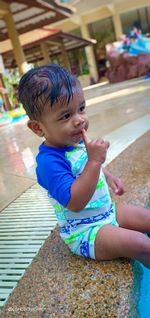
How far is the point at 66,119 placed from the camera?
143 centimetres

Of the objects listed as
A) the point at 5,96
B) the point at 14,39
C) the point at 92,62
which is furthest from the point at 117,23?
the point at 5,96

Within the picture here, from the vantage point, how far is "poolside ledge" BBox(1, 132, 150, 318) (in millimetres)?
1259

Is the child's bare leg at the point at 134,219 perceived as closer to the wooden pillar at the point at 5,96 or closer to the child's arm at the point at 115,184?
the child's arm at the point at 115,184

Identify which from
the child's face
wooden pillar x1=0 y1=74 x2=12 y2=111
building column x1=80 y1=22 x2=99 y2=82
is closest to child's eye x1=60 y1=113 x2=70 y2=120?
the child's face

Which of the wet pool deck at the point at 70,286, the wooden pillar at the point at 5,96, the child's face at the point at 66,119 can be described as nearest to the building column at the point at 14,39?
the wooden pillar at the point at 5,96

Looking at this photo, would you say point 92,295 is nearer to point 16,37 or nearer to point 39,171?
point 39,171

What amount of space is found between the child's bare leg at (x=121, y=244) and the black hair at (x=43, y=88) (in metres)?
0.58

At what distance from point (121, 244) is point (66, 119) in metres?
0.56

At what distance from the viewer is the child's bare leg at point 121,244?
1398mm

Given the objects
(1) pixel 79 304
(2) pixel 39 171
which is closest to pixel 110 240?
(1) pixel 79 304

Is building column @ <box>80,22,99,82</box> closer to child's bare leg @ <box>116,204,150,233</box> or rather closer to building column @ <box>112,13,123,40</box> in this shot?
building column @ <box>112,13,123,40</box>

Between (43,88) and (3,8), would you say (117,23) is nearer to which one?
(3,8)

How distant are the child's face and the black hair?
0.02m

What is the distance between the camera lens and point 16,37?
39.0 feet
